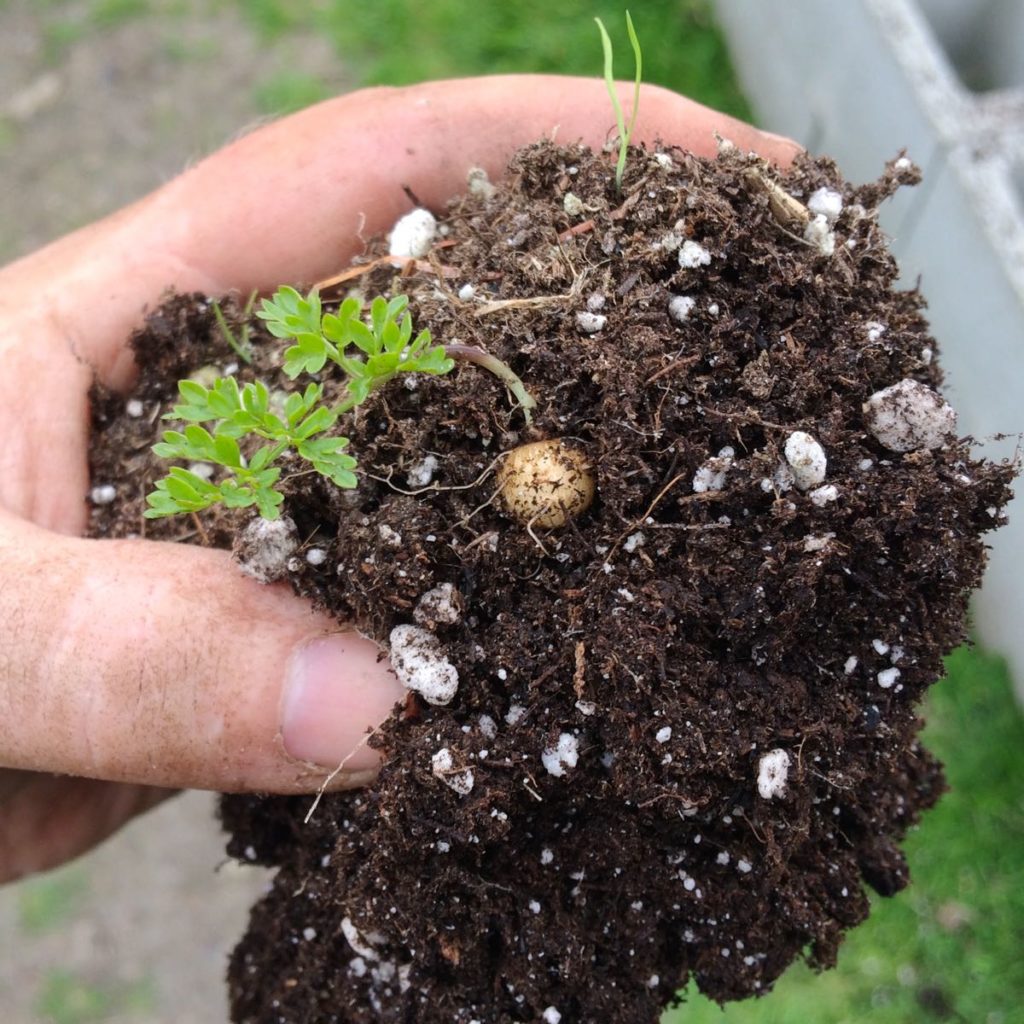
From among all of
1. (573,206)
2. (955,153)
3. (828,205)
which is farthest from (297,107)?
(828,205)

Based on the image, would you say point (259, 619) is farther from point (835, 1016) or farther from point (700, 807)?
point (835, 1016)

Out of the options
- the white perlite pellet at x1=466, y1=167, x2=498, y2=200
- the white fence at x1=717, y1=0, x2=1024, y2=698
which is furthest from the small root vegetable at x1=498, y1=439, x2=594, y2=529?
the white fence at x1=717, y1=0, x2=1024, y2=698

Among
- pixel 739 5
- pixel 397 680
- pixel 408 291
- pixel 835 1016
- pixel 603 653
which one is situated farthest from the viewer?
pixel 739 5

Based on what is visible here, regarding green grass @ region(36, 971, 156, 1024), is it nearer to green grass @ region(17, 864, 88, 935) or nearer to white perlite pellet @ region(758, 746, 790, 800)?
green grass @ region(17, 864, 88, 935)

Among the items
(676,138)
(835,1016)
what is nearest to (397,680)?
(676,138)

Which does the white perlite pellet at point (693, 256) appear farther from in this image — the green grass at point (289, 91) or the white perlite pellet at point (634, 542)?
the green grass at point (289, 91)

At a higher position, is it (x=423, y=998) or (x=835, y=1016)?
(x=423, y=998)

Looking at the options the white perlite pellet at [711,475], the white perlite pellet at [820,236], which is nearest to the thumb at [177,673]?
the white perlite pellet at [711,475]
